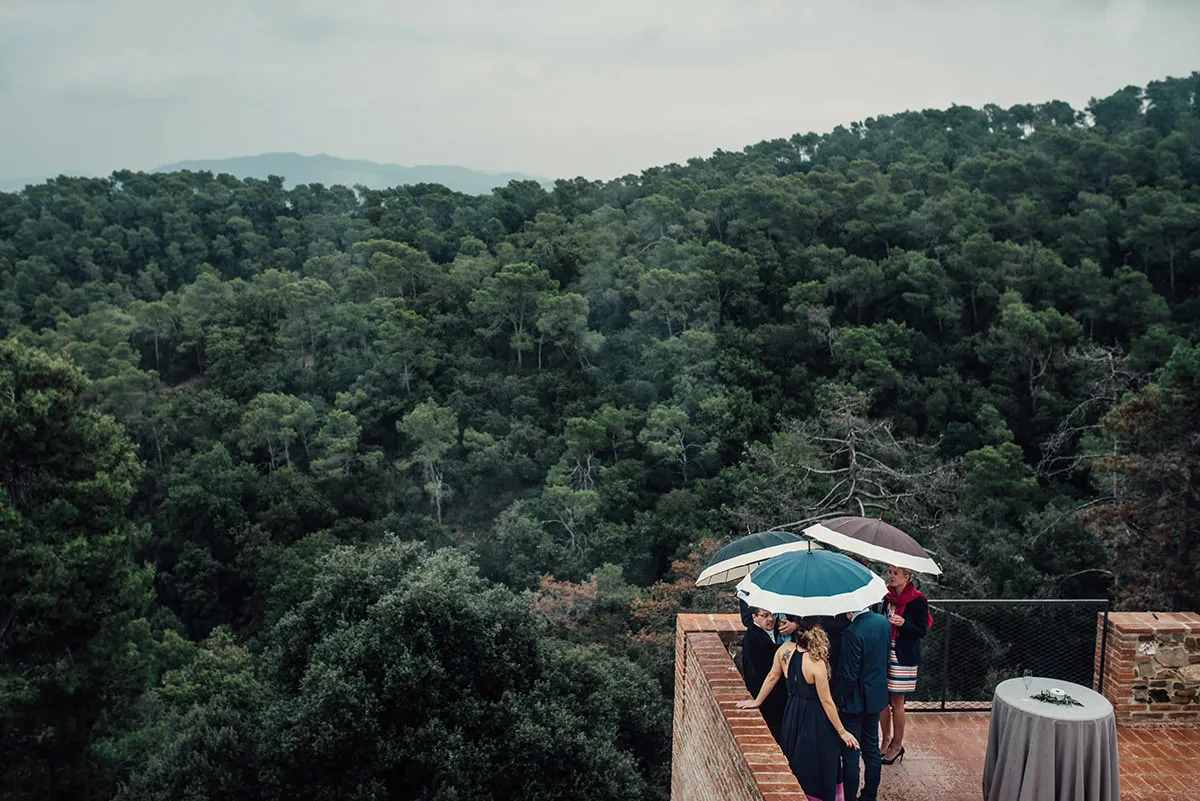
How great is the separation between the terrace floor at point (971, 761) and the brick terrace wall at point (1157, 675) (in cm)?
8

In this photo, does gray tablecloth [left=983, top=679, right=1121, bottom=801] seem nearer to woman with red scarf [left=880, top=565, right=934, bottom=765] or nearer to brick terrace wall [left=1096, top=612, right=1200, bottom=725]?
woman with red scarf [left=880, top=565, right=934, bottom=765]

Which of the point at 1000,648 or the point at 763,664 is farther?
the point at 1000,648

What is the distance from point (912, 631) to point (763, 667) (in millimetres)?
794

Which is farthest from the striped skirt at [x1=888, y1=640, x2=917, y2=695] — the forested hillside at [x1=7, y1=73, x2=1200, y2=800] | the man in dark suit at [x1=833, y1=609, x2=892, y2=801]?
the forested hillside at [x1=7, y1=73, x2=1200, y2=800]

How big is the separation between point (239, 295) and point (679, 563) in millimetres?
24464

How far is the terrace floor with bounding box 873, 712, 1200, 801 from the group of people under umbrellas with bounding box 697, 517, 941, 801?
0.59 m

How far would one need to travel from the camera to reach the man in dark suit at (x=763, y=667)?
4195mm

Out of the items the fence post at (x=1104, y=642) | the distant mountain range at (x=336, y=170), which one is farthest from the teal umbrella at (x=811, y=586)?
the distant mountain range at (x=336, y=170)

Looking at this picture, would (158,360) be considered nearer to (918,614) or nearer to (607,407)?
(607,407)

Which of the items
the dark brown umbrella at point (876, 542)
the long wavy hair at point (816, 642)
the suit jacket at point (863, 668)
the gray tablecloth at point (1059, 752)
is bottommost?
the gray tablecloth at point (1059, 752)

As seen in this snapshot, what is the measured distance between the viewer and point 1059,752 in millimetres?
3744

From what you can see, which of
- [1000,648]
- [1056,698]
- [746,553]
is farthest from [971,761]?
[1000,648]

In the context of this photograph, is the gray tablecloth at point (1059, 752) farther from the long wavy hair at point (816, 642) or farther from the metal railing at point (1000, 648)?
the metal railing at point (1000, 648)

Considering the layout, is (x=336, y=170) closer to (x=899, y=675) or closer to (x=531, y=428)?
(x=531, y=428)
